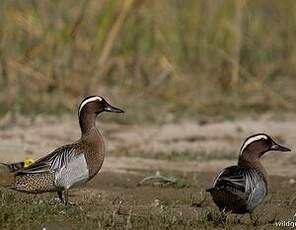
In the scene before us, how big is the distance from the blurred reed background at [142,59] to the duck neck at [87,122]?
16.3 feet

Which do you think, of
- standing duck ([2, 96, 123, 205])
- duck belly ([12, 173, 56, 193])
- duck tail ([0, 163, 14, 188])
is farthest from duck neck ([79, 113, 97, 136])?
duck tail ([0, 163, 14, 188])

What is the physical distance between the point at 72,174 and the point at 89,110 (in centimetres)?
89

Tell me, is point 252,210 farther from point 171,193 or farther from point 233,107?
point 233,107

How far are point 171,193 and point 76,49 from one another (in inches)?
217

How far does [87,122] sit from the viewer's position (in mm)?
8617

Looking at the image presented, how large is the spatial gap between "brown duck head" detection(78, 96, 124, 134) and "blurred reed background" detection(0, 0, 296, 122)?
16.0 feet

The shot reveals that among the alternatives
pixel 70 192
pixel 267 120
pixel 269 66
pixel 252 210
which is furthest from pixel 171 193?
pixel 269 66

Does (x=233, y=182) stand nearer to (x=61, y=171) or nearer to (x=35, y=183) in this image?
(x=61, y=171)

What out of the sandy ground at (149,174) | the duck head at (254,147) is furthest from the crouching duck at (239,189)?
the duck head at (254,147)

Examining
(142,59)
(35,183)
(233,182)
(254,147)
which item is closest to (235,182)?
(233,182)

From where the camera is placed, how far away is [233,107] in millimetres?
14961

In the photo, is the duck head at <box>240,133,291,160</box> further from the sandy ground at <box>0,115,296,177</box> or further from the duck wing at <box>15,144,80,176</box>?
the sandy ground at <box>0,115,296,177</box>

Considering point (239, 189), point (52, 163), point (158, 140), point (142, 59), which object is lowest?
point (239, 189)

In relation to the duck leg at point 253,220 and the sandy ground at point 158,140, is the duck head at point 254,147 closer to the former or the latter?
the duck leg at point 253,220
